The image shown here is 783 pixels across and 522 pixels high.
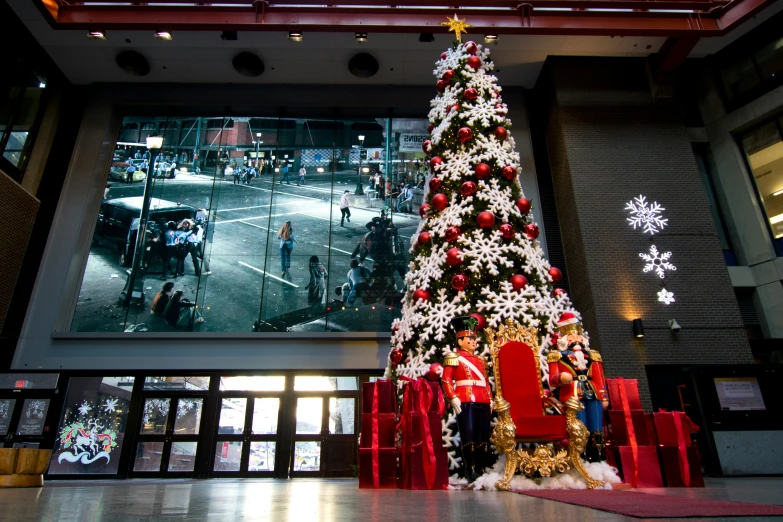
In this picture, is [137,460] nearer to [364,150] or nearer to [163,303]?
[163,303]

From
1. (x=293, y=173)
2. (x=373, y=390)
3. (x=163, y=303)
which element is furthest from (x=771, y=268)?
(x=163, y=303)

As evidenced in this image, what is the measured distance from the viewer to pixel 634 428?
4031mm

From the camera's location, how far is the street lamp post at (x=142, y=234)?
994 cm

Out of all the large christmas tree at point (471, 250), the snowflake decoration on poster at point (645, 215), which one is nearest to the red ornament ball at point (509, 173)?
the large christmas tree at point (471, 250)

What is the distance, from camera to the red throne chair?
11.3 feet

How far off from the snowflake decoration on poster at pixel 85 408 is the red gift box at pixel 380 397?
26.5 feet

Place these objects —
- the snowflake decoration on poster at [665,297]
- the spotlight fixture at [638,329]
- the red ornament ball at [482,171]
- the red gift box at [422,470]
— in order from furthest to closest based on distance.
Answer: the snowflake decoration on poster at [665,297]
the spotlight fixture at [638,329]
the red ornament ball at [482,171]
the red gift box at [422,470]

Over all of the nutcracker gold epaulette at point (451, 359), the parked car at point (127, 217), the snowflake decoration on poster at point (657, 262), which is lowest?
the nutcracker gold epaulette at point (451, 359)

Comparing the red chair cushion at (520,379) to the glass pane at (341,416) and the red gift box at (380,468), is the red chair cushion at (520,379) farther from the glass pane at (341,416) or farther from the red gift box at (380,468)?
the glass pane at (341,416)

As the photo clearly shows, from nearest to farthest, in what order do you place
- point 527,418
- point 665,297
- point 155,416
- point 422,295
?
point 527,418
point 422,295
point 665,297
point 155,416

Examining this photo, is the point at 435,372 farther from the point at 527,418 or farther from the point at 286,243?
the point at 286,243

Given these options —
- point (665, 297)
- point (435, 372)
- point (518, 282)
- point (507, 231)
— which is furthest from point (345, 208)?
point (435, 372)

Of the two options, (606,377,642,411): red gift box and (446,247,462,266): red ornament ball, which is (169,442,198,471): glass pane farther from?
(606,377,642,411): red gift box

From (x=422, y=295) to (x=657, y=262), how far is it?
641 cm
